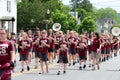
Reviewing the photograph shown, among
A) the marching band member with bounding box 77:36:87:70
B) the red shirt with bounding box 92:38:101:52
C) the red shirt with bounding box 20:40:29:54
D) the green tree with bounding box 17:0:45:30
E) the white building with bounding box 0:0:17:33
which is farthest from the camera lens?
the green tree with bounding box 17:0:45:30

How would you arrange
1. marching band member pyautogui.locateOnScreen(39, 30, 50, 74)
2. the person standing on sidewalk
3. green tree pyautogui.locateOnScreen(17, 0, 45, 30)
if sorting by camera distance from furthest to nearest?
1. green tree pyautogui.locateOnScreen(17, 0, 45, 30)
2. marching band member pyautogui.locateOnScreen(39, 30, 50, 74)
3. the person standing on sidewalk

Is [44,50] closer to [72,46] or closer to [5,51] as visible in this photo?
[72,46]

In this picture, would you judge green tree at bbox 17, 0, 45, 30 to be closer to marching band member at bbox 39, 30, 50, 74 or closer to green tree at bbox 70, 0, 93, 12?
marching band member at bbox 39, 30, 50, 74

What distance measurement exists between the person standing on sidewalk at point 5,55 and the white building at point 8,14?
42554 mm

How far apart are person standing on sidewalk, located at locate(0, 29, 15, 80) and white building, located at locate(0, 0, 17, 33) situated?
140 feet

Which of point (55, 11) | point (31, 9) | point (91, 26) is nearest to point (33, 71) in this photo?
point (31, 9)

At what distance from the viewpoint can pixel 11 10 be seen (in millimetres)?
59000

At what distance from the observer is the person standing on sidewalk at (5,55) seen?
36.7 feet

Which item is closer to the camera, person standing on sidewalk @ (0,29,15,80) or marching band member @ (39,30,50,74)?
person standing on sidewalk @ (0,29,15,80)

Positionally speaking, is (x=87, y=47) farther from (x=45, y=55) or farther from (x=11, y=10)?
(x=11, y=10)

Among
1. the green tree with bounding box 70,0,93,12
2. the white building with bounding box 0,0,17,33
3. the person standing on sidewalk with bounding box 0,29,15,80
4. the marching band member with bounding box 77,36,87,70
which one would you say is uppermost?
the green tree with bounding box 70,0,93,12

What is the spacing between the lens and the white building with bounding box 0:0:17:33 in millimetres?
55044

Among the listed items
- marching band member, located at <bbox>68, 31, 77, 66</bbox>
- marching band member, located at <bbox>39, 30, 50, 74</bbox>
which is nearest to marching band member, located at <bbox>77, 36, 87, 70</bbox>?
marching band member, located at <bbox>68, 31, 77, 66</bbox>

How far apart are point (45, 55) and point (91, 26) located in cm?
7811
